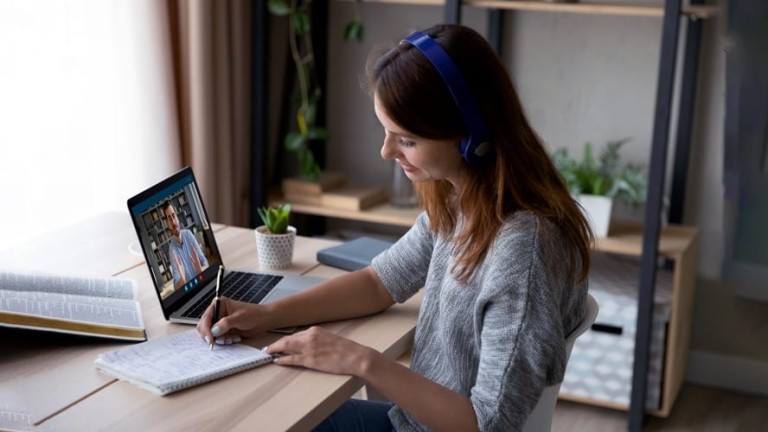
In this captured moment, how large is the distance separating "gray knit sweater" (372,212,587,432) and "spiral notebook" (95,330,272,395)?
0.31 meters

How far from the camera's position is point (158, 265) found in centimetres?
182

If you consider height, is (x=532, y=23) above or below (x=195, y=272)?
above

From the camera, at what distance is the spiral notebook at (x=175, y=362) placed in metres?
1.57

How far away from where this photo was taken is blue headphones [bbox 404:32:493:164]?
159 centimetres

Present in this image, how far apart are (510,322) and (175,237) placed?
684 millimetres

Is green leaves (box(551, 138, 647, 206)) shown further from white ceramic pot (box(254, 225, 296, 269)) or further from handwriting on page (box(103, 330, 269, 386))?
handwriting on page (box(103, 330, 269, 386))

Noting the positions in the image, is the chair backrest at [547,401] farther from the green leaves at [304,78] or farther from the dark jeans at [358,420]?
the green leaves at [304,78]

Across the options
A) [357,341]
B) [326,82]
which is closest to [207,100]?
[326,82]

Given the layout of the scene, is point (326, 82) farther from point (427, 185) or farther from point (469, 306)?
point (469, 306)

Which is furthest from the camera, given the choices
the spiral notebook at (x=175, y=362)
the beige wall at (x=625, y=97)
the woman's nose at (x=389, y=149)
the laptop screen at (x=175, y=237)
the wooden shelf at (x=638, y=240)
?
the beige wall at (x=625, y=97)

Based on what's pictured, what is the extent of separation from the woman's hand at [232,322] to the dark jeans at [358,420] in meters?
0.22

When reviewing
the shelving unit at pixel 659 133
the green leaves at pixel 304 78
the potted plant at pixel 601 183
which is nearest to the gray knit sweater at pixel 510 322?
the shelving unit at pixel 659 133

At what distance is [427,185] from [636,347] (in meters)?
1.38

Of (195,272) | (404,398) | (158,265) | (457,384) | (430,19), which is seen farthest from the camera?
(430,19)
